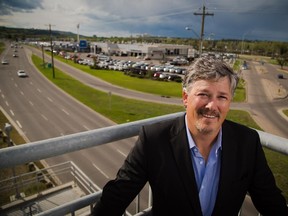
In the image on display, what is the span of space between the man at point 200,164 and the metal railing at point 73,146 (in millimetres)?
137

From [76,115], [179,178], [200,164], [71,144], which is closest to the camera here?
[71,144]

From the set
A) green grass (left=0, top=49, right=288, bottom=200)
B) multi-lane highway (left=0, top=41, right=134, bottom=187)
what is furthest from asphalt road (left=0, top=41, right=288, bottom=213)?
green grass (left=0, top=49, right=288, bottom=200)

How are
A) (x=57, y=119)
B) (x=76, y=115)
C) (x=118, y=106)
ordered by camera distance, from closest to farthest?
(x=57, y=119) < (x=76, y=115) < (x=118, y=106)

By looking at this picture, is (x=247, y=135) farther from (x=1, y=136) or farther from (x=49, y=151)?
(x=1, y=136)

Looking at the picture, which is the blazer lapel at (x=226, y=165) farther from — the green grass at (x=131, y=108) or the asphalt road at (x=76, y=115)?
the green grass at (x=131, y=108)

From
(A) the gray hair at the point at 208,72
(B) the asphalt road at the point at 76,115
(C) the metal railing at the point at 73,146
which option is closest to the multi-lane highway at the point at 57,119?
(B) the asphalt road at the point at 76,115

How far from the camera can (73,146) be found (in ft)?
5.15

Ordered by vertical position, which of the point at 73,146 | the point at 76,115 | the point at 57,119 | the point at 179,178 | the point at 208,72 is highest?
the point at 208,72

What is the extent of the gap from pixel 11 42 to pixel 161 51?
129 metres

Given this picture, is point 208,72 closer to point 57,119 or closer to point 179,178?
point 179,178

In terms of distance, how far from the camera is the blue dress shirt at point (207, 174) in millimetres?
1813

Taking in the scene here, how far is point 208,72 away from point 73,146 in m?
1.17

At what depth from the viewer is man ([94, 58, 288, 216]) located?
1.74 meters

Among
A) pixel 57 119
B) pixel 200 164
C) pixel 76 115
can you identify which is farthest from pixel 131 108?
pixel 200 164
